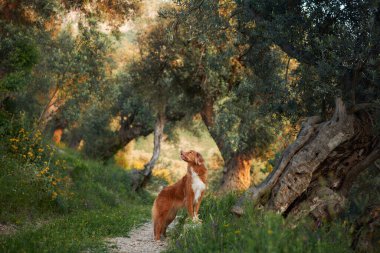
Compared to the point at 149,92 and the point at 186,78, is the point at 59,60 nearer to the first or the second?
the point at 149,92

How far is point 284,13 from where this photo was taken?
1172cm

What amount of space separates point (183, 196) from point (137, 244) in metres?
1.47

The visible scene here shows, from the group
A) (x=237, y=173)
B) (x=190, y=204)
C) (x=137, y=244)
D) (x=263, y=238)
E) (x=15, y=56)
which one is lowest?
(x=137, y=244)

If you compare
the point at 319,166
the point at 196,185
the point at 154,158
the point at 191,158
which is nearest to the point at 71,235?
the point at 196,185

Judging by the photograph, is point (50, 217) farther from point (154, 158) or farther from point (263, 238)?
point (154, 158)

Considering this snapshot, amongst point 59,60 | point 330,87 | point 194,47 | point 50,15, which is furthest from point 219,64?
point 330,87

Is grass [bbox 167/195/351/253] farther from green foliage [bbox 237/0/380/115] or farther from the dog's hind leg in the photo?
green foliage [bbox 237/0/380/115]

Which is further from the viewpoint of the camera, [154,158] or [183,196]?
[154,158]

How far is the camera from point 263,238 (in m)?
5.99

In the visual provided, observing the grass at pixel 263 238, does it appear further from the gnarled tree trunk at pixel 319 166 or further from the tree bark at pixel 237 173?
the tree bark at pixel 237 173

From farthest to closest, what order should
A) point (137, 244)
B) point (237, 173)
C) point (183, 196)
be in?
point (237, 173) < point (183, 196) < point (137, 244)

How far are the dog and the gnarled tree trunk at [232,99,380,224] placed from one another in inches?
37.8

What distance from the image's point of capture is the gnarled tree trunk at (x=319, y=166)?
1038 cm

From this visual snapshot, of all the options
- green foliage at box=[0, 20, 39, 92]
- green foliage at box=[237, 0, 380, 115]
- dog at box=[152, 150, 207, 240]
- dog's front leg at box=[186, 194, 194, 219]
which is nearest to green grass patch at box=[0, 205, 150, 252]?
dog at box=[152, 150, 207, 240]
